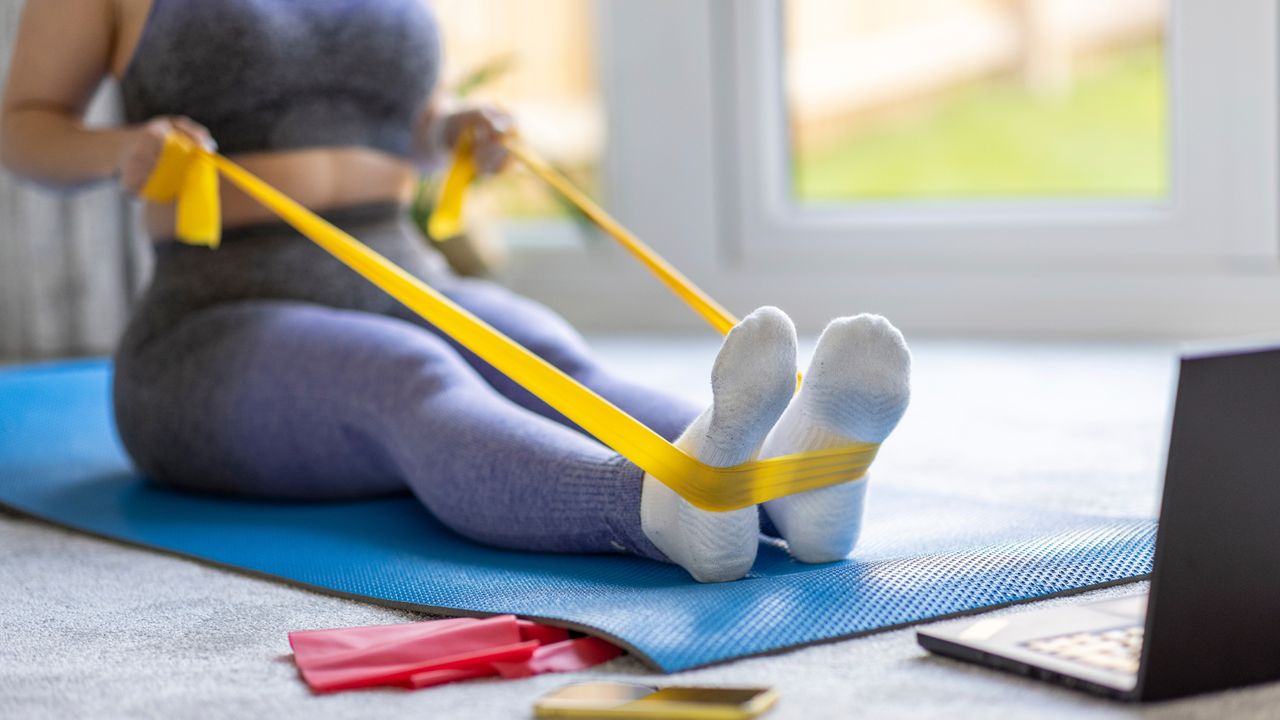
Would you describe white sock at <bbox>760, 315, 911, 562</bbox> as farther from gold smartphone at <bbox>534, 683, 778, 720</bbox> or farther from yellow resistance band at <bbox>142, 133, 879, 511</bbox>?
gold smartphone at <bbox>534, 683, 778, 720</bbox>

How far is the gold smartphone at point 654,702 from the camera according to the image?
82 centimetres

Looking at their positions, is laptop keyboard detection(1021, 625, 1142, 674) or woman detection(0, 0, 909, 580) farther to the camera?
woman detection(0, 0, 909, 580)

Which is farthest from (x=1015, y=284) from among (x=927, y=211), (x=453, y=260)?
(x=453, y=260)

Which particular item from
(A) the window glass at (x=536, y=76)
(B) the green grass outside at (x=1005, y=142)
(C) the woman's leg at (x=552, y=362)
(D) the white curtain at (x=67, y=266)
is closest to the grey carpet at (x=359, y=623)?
(C) the woman's leg at (x=552, y=362)

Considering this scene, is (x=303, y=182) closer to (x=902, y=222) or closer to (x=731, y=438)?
(x=731, y=438)

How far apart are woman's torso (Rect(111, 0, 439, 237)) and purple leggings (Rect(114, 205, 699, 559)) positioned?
1.7 inches

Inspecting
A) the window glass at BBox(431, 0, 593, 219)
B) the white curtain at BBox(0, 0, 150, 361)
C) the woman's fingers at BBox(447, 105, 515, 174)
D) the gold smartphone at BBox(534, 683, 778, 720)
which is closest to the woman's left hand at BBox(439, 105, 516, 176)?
the woman's fingers at BBox(447, 105, 515, 174)

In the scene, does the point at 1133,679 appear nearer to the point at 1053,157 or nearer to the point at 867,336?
the point at 867,336

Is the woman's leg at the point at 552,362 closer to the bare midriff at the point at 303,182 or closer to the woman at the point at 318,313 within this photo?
the woman at the point at 318,313

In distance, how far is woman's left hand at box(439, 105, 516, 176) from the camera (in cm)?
158

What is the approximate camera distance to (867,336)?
1.01m

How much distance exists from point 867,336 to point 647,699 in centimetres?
30

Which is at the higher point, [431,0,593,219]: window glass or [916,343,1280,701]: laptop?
[431,0,593,219]: window glass

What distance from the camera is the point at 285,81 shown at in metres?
1.52
